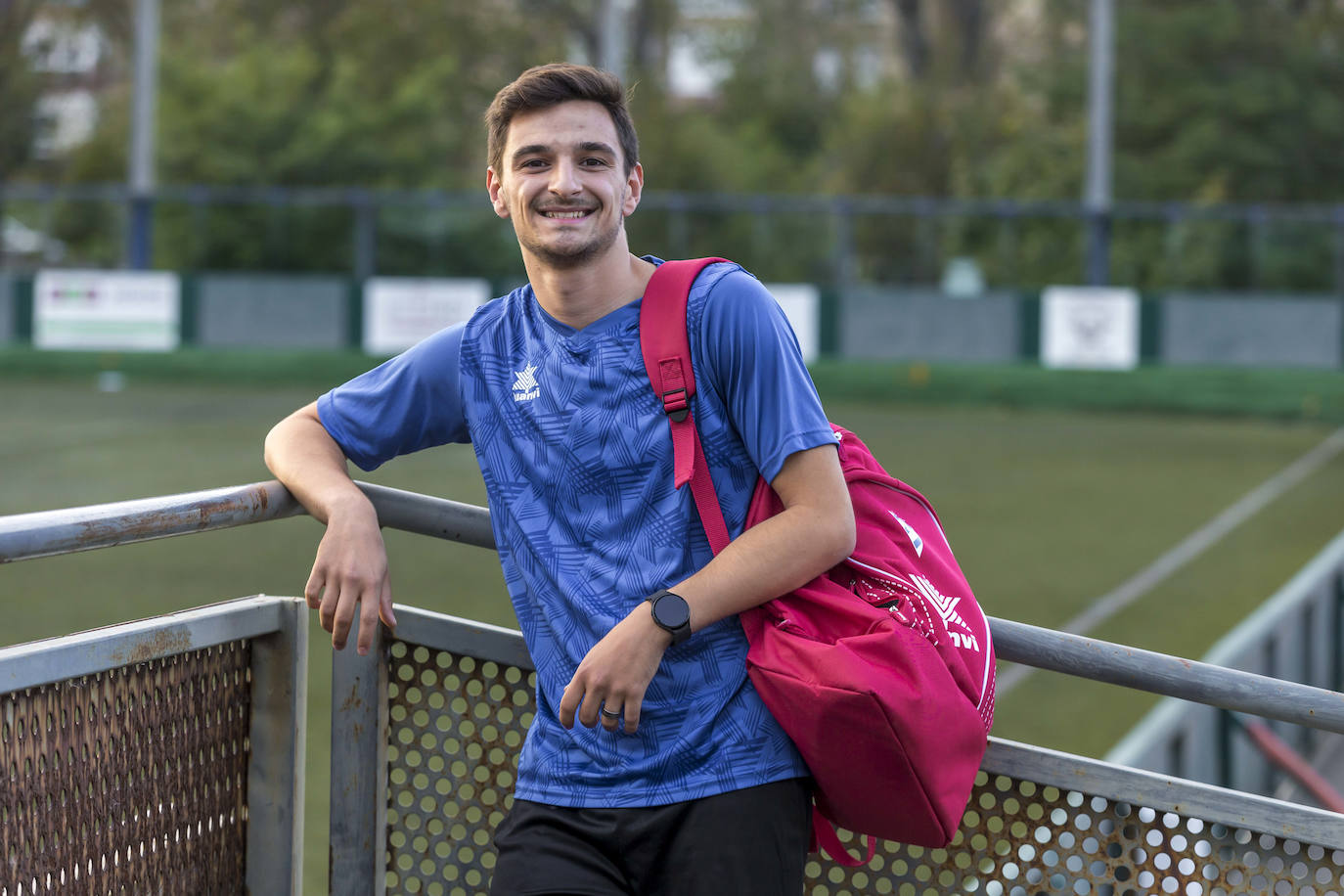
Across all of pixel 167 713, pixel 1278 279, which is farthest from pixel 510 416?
pixel 1278 279

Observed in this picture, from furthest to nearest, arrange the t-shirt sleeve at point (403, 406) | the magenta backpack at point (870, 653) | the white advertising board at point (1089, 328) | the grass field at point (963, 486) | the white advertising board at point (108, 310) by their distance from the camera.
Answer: the white advertising board at point (108, 310), the white advertising board at point (1089, 328), the grass field at point (963, 486), the t-shirt sleeve at point (403, 406), the magenta backpack at point (870, 653)

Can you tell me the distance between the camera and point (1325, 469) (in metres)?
16.2

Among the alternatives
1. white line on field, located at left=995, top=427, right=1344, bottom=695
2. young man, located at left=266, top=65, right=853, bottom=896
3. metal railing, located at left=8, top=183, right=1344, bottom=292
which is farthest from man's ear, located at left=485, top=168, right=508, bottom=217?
metal railing, located at left=8, top=183, right=1344, bottom=292

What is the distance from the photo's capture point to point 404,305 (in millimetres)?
23266

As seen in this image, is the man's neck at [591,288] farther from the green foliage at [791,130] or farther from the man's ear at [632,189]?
the green foliage at [791,130]

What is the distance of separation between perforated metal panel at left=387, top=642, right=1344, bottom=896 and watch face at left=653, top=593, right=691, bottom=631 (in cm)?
42

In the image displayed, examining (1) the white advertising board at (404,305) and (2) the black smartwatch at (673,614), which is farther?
(1) the white advertising board at (404,305)

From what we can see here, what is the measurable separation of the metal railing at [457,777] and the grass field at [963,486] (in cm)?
303

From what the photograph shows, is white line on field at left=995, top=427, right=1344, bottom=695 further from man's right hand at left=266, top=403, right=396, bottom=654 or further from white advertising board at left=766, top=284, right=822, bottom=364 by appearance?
white advertising board at left=766, top=284, right=822, bottom=364

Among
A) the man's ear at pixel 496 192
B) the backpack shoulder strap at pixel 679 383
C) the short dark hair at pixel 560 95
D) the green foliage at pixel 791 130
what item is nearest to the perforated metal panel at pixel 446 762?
the backpack shoulder strap at pixel 679 383

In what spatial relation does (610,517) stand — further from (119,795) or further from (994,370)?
(994,370)

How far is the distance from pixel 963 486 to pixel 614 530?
12.1 meters

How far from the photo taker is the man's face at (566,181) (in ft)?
8.09

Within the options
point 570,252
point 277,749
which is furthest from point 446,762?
point 570,252
